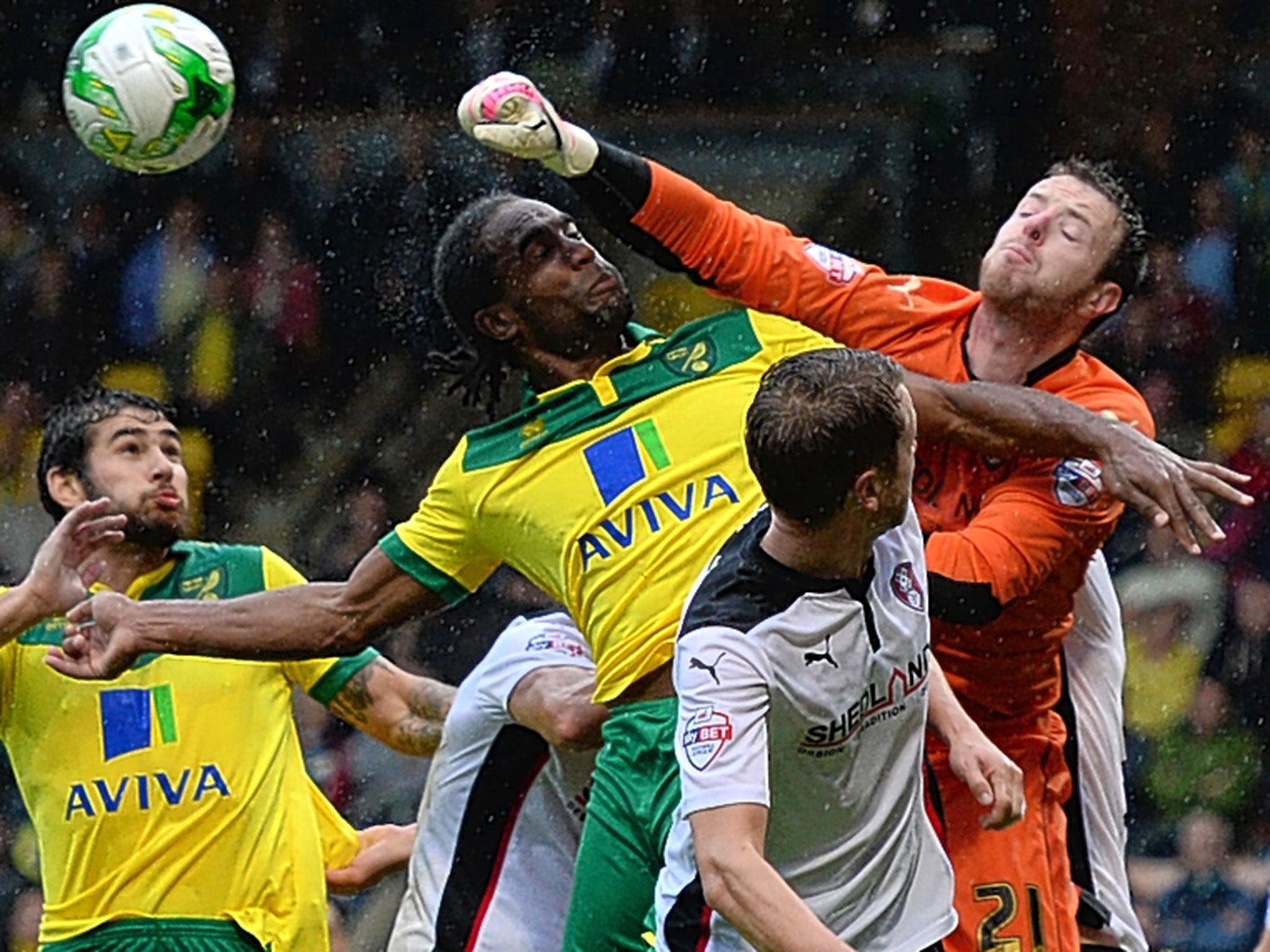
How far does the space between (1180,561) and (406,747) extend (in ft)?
13.0

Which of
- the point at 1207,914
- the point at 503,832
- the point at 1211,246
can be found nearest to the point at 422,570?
the point at 503,832

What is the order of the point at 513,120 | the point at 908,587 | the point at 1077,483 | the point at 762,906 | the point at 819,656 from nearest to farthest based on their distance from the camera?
the point at 762,906 < the point at 819,656 < the point at 908,587 < the point at 513,120 < the point at 1077,483

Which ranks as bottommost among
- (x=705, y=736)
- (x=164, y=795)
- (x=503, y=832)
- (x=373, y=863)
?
(x=373, y=863)

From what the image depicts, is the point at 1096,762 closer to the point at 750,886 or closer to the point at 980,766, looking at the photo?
the point at 980,766

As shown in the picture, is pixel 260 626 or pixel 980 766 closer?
pixel 980 766

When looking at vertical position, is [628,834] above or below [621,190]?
below

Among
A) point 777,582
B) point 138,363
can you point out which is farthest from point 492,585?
point 777,582

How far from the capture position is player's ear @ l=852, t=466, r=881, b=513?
11.9 feet

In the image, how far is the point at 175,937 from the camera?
5184mm

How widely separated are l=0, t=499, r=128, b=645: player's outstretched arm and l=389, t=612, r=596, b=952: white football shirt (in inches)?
33.3

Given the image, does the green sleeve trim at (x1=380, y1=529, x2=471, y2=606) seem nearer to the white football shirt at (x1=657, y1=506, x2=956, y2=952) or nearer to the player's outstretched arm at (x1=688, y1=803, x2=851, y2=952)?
the white football shirt at (x1=657, y1=506, x2=956, y2=952)

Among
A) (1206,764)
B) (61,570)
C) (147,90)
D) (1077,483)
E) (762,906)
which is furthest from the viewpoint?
(1206,764)

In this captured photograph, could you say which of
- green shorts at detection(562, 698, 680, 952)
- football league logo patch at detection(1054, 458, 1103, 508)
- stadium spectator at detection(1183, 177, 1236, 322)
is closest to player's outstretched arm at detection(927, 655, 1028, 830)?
green shorts at detection(562, 698, 680, 952)

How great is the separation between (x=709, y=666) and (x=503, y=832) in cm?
156
